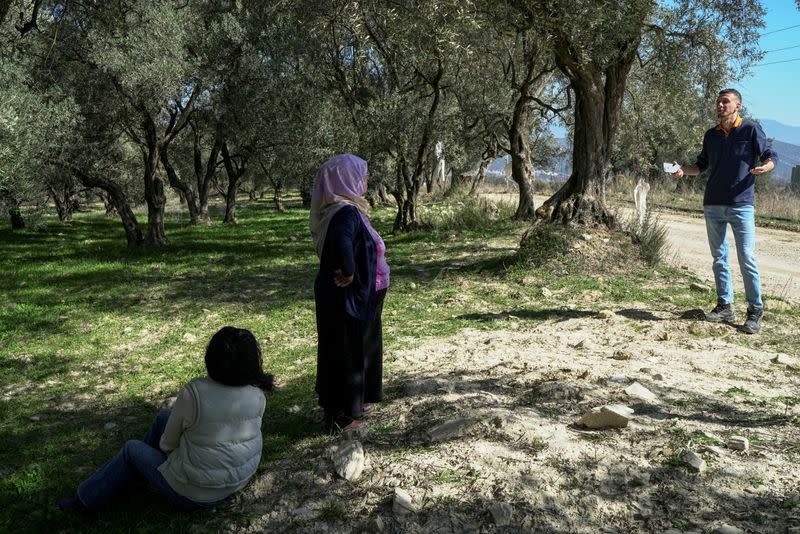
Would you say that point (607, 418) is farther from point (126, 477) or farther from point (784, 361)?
point (126, 477)

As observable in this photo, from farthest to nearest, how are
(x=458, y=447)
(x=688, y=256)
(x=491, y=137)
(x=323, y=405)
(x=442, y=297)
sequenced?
1. (x=491, y=137)
2. (x=688, y=256)
3. (x=442, y=297)
4. (x=323, y=405)
5. (x=458, y=447)

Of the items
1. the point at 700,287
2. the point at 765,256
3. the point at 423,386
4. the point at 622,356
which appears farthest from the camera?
the point at 765,256

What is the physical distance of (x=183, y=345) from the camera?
735cm

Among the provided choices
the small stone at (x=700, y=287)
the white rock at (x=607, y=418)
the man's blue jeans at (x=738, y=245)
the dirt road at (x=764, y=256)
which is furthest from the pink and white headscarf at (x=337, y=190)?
the dirt road at (x=764, y=256)

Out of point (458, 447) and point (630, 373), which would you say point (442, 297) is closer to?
point (630, 373)

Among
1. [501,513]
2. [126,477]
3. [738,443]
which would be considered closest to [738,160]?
[738,443]

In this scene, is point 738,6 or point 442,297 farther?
point 738,6


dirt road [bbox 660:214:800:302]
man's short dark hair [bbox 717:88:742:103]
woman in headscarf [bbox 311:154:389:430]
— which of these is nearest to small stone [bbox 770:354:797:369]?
man's short dark hair [bbox 717:88:742:103]

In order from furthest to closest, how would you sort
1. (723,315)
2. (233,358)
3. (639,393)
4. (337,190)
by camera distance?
(723,315) → (639,393) → (337,190) → (233,358)

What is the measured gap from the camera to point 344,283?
3947 millimetres

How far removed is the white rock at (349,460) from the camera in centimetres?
356

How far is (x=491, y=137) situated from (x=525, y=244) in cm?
1183

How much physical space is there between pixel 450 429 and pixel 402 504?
777 millimetres

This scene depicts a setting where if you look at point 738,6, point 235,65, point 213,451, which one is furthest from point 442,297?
point 235,65
